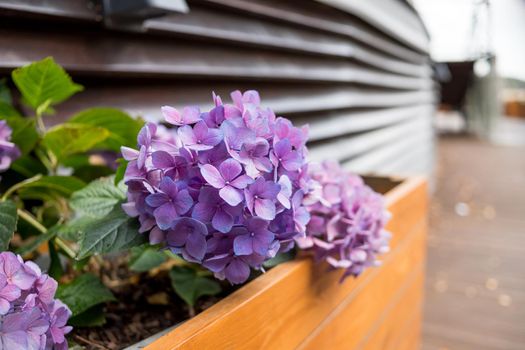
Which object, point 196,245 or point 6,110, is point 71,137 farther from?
point 196,245

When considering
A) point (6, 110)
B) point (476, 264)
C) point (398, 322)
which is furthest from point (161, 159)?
point (476, 264)

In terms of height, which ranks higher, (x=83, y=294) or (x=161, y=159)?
(x=161, y=159)

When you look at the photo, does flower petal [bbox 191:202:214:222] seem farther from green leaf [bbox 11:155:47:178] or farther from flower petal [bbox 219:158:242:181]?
green leaf [bbox 11:155:47:178]

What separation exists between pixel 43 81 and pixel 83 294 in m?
0.33

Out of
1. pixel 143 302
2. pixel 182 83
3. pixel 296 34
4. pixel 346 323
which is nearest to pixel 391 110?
pixel 296 34

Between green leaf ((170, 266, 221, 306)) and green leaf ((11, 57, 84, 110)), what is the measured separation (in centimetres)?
34

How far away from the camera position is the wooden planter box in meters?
0.62

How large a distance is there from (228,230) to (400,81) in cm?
367

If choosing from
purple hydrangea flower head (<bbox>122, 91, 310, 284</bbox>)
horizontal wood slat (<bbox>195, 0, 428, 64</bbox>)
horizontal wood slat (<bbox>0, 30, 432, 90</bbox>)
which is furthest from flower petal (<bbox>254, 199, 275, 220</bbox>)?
horizontal wood slat (<bbox>195, 0, 428, 64</bbox>)

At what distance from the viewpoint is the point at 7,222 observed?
25.5 inches

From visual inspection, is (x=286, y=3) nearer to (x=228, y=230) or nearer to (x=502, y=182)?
(x=228, y=230)

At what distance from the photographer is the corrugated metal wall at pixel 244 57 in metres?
1.01

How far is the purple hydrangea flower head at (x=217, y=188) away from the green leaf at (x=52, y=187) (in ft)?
0.65

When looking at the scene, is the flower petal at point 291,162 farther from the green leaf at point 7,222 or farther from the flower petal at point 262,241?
the green leaf at point 7,222
